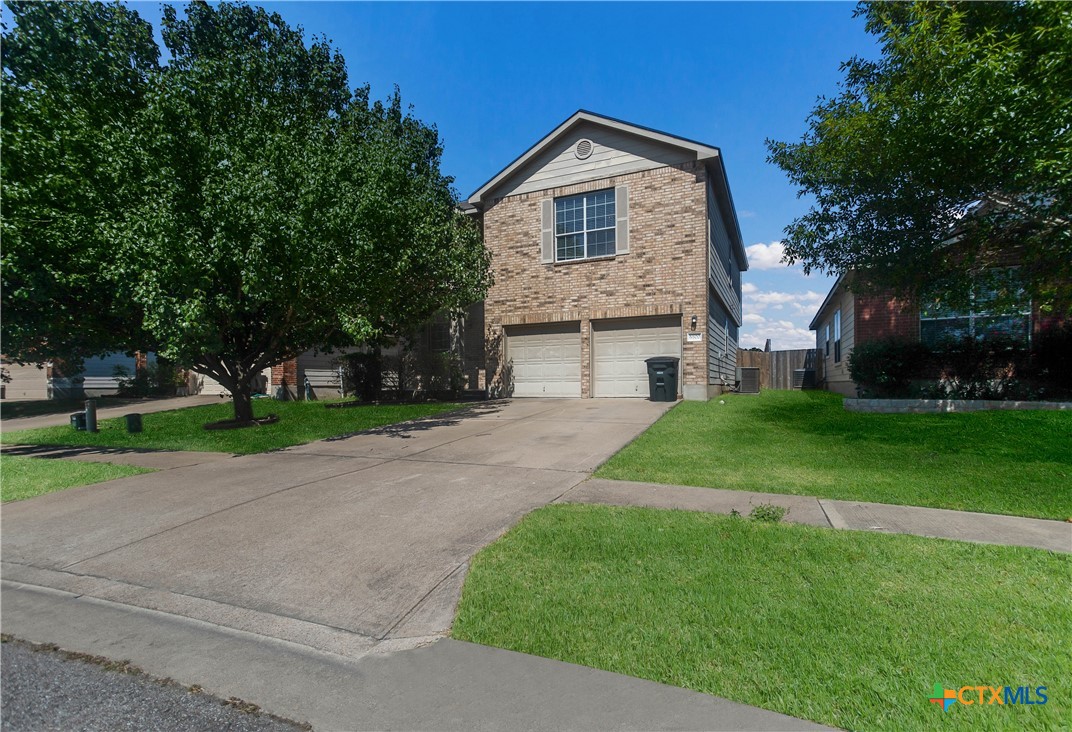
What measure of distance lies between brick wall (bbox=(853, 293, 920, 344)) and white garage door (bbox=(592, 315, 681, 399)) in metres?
4.79

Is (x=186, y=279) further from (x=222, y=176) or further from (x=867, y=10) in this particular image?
(x=867, y=10)

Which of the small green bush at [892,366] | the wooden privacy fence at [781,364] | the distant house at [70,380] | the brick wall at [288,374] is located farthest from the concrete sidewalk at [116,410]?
the wooden privacy fence at [781,364]

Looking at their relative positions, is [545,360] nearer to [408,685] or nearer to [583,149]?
[583,149]

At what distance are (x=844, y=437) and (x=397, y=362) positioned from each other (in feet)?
45.2

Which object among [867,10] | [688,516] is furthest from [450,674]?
[867,10]

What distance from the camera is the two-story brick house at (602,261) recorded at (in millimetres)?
14781

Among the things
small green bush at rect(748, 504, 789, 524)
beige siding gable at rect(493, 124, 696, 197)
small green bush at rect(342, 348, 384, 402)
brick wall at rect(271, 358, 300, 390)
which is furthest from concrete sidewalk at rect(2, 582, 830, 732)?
brick wall at rect(271, 358, 300, 390)

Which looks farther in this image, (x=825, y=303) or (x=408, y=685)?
(x=825, y=303)

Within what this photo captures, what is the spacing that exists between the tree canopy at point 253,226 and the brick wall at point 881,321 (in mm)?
10897

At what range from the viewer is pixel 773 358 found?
2620cm

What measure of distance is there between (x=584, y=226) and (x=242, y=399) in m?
10.4

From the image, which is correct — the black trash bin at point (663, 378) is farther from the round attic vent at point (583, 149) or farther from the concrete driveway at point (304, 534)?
the round attic vent at point (583, 149)

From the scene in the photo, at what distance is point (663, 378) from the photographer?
14.4m

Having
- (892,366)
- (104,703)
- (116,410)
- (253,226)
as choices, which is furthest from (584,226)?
(116,410)
